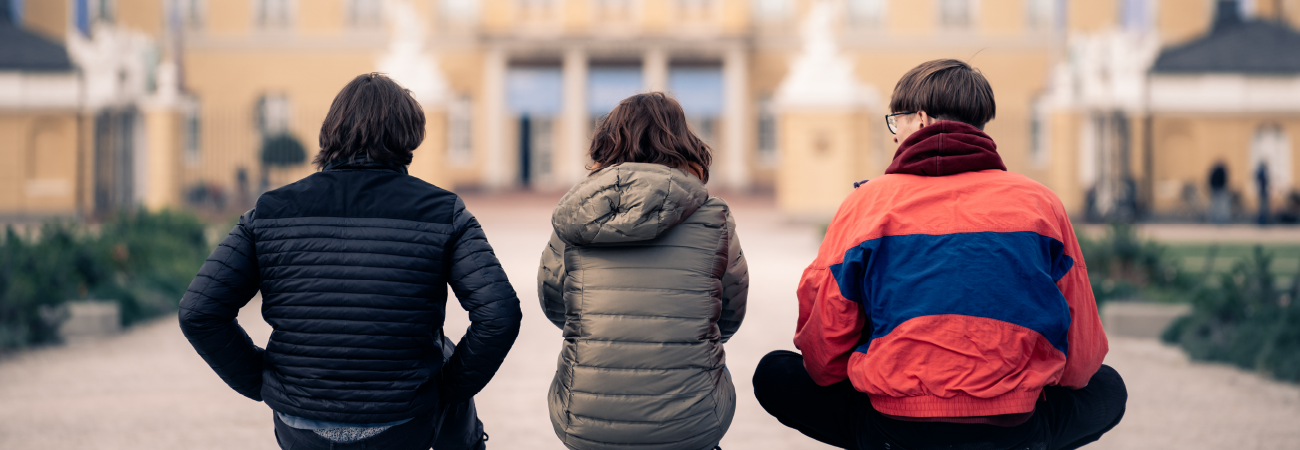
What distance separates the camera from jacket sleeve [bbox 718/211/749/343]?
2.75 meters

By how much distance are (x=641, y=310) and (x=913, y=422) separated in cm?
72

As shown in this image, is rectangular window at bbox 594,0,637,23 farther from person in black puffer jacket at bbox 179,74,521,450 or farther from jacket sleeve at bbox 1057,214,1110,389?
jacket sleeve at bbox 1057,214,1110,389

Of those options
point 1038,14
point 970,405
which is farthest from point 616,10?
point 970,405

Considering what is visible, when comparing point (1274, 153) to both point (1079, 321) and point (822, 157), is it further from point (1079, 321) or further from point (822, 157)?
point (1079, 321)

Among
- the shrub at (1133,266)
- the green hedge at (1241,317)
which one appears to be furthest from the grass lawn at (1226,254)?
the green hedge at (1241,317)

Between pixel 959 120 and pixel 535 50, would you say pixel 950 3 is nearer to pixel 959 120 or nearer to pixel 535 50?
pixel 535 50

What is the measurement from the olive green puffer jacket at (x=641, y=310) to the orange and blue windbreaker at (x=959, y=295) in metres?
0.33

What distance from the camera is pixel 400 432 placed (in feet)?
8.78

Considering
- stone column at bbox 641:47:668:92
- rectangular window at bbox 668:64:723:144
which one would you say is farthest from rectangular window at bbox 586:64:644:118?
rectangular window at bbox 668:64:723:144

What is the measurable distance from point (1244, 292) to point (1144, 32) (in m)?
20.8

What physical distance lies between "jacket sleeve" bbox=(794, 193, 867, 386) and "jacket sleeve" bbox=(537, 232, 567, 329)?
2.13ft

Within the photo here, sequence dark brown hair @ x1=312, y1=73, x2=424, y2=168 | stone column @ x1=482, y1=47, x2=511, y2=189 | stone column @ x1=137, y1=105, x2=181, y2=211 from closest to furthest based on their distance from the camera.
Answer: dark brown hair @ x1=312, y1=73, x2=424, y2=168 < stone column @ x1=137, y1=105, x2=181, y2=211 < stone column @ x1=482, y1=47, x2=511, y2=189

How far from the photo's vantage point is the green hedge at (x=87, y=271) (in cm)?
787

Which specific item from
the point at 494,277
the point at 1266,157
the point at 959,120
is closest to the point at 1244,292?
the point at 959,120
